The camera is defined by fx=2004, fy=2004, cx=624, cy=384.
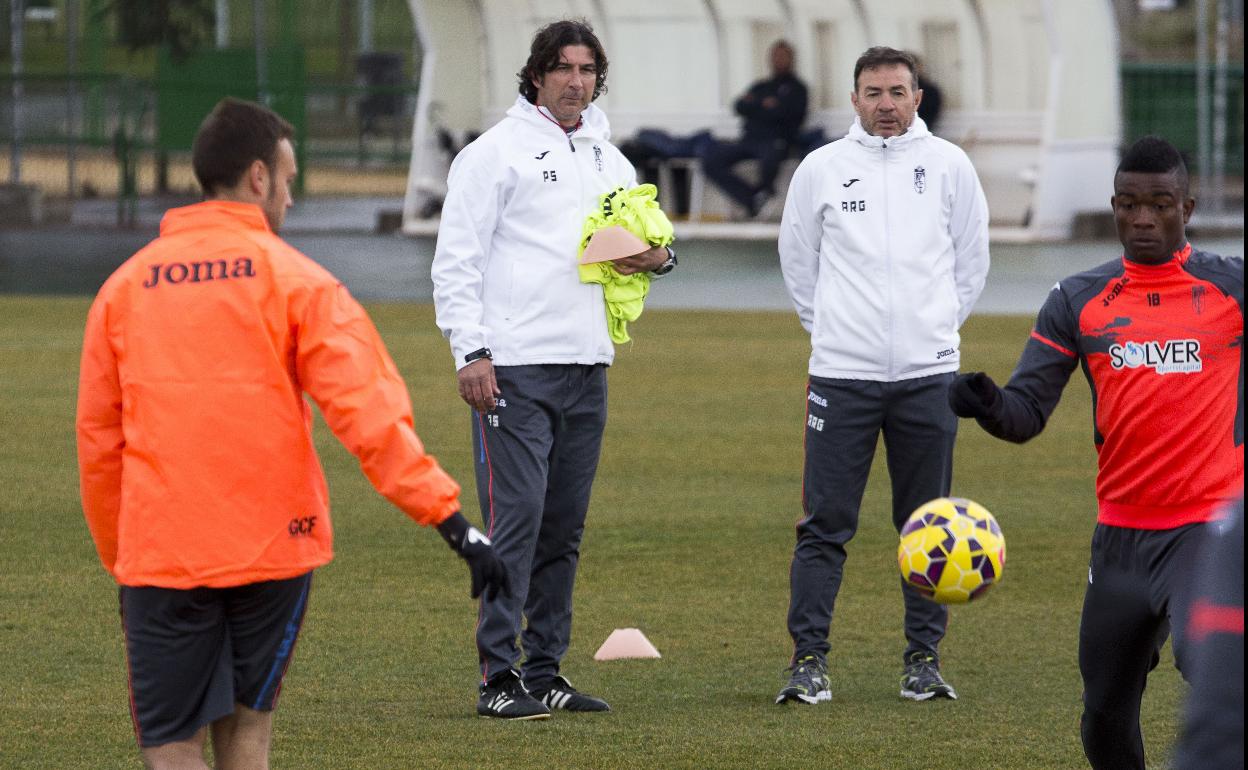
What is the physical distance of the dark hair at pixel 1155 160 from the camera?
519 centimetres

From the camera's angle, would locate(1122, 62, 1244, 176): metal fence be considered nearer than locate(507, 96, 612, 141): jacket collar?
No

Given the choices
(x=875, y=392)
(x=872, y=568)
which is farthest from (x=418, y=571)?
(x=875, y=392)

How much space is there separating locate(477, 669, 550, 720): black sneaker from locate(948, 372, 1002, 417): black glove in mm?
2148

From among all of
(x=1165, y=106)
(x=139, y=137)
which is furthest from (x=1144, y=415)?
(x=1165, y=106)

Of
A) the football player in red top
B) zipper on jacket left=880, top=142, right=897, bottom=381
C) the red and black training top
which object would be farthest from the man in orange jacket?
zipper on jacket left=880, top=142, right=897, bottom=381

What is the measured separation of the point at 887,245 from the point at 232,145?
9.99ft

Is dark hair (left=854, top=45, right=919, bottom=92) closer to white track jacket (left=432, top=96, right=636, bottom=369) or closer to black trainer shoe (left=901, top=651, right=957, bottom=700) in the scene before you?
white track jacket (left=432, top=96, right=636, bottom=369)

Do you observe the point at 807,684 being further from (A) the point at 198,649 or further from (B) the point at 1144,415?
(A) the point at 198,649

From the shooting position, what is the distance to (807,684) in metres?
6.90

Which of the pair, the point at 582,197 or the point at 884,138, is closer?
the point at 582,197

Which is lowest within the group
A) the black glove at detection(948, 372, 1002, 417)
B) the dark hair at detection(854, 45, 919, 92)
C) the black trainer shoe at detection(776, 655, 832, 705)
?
the black trainer shoe at detection(776, 655, 832, 705)

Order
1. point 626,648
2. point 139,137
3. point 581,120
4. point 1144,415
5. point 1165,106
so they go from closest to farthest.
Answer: point 1144,415, point 581,120, point 626,648, point 139,137, point 1165,106

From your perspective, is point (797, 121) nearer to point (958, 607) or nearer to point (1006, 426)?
point (958, 607)

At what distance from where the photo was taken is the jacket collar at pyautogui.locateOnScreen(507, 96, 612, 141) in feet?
22.1
